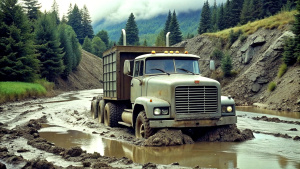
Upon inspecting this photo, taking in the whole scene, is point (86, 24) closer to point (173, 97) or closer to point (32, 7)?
point (32, 7)

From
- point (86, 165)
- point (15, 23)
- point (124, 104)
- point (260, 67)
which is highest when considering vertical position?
point (15, 23)

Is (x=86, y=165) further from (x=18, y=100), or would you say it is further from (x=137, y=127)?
(x=18, y=100)

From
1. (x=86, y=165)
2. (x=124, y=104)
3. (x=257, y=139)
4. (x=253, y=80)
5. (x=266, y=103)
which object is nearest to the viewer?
(x=86, y=165)

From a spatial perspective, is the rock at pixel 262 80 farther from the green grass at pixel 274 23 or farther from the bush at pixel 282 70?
the green grass at pixel 274 23

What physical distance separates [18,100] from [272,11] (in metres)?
52.3

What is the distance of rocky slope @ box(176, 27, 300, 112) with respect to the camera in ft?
89.5

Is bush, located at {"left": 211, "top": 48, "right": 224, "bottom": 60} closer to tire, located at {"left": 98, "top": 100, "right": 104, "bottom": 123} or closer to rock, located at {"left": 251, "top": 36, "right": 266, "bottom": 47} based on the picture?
rock, located at {"left": 251, "top": 36, "right": 266, "bottom": 47}

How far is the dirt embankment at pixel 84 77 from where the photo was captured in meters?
74.7

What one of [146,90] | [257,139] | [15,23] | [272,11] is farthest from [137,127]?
[272,11]

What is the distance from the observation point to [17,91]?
1447 inches

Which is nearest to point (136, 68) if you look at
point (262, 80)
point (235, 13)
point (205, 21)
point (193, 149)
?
point (193, 149)

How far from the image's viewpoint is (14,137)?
12781 mm

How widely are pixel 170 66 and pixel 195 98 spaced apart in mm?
2006

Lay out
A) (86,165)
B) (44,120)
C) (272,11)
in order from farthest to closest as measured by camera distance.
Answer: (272,11) → (44,120) → (86,165)
